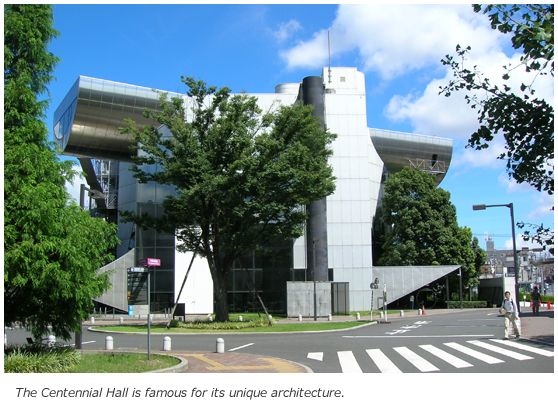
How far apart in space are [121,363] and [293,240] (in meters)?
31.4

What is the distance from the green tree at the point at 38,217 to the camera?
1086 cm

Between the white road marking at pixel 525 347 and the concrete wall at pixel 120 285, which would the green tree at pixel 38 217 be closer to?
the white road marking at pixel 525 347

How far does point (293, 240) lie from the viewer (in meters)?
43.5

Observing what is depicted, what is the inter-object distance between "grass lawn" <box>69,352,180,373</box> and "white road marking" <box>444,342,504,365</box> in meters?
8.16

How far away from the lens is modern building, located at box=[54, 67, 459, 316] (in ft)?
139

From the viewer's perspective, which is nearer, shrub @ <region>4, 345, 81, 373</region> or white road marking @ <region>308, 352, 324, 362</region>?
shrub @ <region>4, 345, 81, 373</region>

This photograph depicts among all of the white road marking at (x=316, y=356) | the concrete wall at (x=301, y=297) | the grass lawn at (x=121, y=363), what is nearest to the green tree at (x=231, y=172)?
the concrete wall at (x=301, y=297)

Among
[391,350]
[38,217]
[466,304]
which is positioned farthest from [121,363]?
[466,304]

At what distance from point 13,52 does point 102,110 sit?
1406 inches

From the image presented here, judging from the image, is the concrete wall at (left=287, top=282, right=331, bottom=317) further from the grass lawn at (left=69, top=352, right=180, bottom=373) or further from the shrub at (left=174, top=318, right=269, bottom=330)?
the grass lawn at (left=69, top=352, right=180, bottom=373)

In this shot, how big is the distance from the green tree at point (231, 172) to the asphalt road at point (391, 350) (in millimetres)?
6564

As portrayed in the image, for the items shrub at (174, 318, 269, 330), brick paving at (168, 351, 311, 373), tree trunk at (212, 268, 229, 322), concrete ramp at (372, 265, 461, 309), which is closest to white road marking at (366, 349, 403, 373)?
brick paving at (168, 351, 311, 373)

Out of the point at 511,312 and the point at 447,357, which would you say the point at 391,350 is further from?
the point at 511,312
